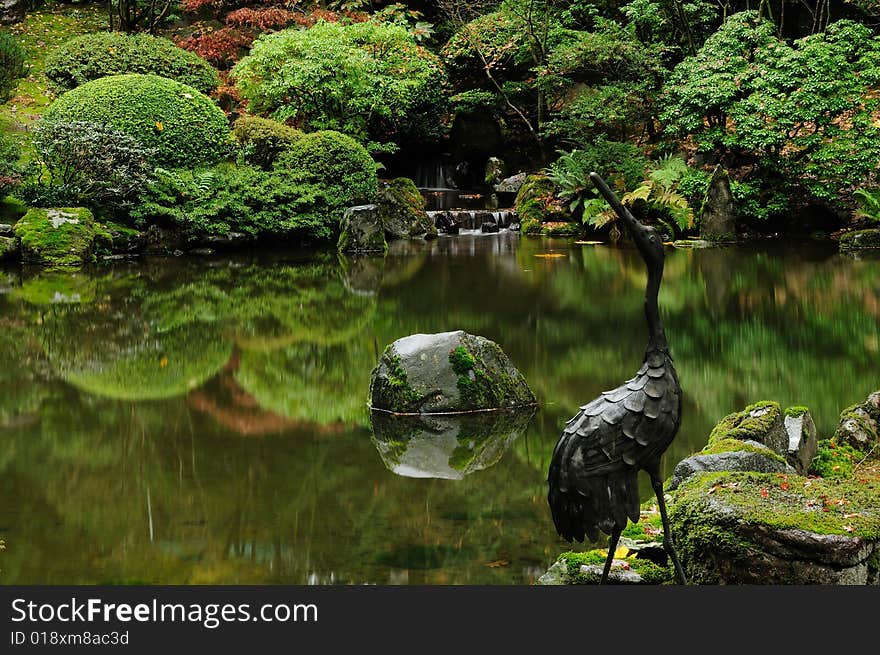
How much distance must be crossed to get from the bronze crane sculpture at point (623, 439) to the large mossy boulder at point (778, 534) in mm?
289

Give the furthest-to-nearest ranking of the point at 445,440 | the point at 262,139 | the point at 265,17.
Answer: the point at 265,17 → the point at 262,139 → the point at 445,440

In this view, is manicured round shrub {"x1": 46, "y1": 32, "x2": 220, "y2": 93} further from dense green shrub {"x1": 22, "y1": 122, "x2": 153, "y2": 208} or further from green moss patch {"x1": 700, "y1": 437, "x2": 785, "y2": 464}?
green moss patch {"x1": 700, "y1": 437, "x2": 785, "y2": 464}

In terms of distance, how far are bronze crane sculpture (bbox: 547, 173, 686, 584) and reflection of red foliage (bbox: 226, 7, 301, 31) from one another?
22806 mm

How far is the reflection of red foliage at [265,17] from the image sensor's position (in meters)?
23.8

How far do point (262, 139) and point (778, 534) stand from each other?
16590 mm

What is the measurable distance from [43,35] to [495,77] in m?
12.8

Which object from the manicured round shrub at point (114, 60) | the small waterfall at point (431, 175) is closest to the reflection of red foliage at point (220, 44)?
the manicured round shrub at point (114, 60)

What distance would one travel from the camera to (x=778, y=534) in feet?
10.1

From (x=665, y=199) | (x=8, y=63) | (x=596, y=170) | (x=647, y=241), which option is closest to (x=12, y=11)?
(x=8, y=63)

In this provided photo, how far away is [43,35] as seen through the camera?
25.6 m

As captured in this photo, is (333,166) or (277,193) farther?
(333,166)

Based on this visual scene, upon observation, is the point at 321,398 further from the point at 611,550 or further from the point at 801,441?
the point at 611,550

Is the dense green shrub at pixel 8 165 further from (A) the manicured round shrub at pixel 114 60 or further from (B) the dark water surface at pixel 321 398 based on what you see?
(A) the manicured round shrub at pixel 114 60

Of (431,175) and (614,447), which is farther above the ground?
(431,175)
